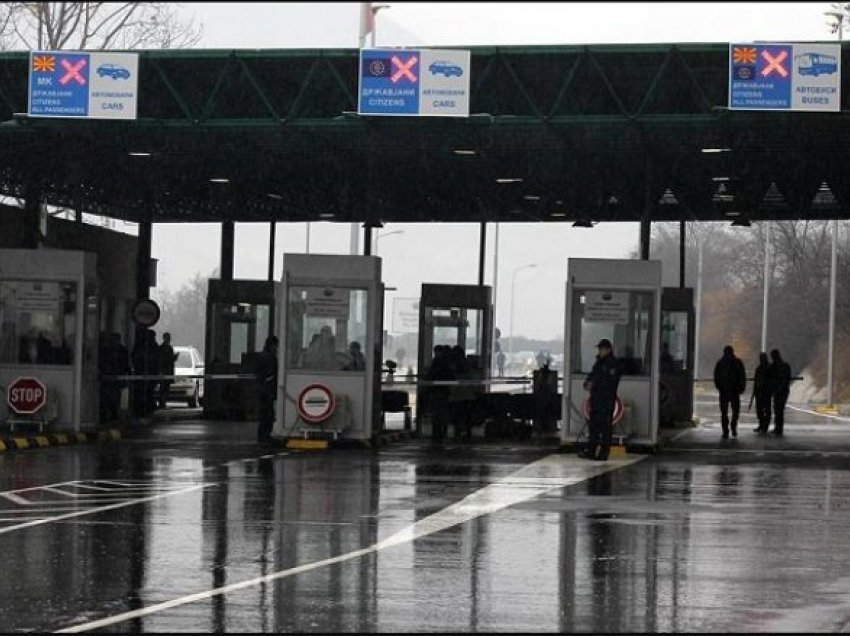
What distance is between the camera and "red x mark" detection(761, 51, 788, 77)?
27453 millimetres

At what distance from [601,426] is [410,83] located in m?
6.45

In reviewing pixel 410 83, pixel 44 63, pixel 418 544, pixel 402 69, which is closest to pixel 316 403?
pixel 410 83

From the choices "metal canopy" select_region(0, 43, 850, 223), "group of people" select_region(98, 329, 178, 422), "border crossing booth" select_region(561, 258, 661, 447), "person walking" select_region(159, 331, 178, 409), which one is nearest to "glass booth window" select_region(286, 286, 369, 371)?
"metal canopy" select_region(0, 43, 850, 223)

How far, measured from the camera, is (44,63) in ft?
95.2

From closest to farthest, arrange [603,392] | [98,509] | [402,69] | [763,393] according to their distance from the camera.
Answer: [98,509] < [603,392] < [402,69] < [763,393]

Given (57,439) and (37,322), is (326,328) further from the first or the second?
(37,322)

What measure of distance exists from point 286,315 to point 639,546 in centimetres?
1438

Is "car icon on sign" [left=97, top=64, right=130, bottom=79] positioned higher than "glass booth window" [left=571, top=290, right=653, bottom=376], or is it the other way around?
"car icon on sign" [left=97, top=64, right=130, bottom=79]

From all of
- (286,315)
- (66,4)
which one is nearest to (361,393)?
(286,315)

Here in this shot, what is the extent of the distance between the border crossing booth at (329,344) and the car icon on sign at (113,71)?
13.0ft

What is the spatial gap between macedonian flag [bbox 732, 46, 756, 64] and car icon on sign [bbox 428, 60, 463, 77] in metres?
4.26

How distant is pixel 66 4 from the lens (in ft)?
171

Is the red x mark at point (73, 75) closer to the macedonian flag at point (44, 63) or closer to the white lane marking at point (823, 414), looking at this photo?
the macedonian flag at point (44, 63)

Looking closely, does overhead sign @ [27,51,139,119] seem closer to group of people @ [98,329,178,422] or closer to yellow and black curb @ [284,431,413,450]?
yellow and black curb @ [284,431,413,450]
